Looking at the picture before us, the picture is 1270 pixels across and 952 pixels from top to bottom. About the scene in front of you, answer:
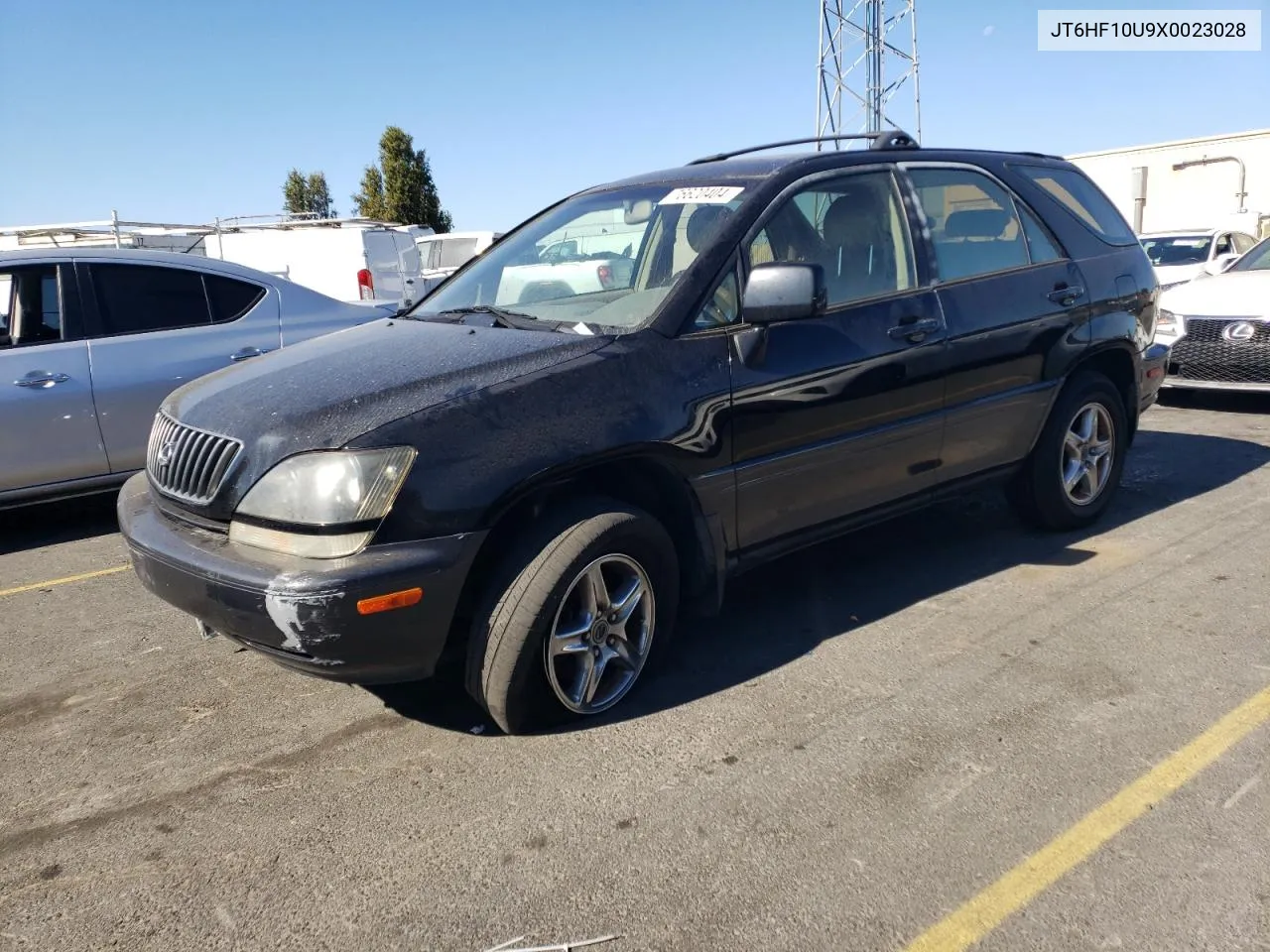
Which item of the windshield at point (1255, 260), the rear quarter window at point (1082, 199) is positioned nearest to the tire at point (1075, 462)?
the rear quarter window at point (1082, 199)

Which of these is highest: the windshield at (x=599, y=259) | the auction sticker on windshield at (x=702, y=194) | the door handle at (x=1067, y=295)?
the auction sticker on windshield at (x=702, y=194)

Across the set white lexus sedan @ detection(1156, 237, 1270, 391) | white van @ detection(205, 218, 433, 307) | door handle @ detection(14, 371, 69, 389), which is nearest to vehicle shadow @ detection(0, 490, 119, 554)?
door handle @ detection(14, 371, 69, 389)

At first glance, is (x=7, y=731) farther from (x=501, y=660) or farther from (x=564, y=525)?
(x=564, y=525)

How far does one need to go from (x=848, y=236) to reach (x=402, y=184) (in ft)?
111

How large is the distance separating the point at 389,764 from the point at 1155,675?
8.36 feet

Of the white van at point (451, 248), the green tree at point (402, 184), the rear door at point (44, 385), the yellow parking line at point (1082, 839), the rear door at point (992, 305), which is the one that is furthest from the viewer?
the green tree at point (402, 184)

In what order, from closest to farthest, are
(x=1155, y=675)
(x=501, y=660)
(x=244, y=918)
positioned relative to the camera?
1. (x=244, y=918)
2. (x=501, y=660)
3. (x=1155, y=675)

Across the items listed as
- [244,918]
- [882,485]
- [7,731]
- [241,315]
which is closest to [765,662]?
[882,485]

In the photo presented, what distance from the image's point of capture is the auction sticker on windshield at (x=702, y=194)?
379cm

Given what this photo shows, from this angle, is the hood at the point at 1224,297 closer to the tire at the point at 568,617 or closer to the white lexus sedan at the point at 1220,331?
the white lexus sedan at the point at 1220,331

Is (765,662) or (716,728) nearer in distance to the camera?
(716,728)

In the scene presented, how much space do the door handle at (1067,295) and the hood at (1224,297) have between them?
335 centimetres

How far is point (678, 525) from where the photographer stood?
3.46 m

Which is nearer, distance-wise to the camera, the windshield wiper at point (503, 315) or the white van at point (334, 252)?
the windshield wiper at point (503, 315)
